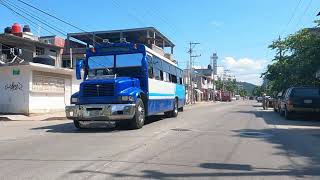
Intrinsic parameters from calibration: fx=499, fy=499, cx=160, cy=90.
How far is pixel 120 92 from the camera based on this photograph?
57.5ft

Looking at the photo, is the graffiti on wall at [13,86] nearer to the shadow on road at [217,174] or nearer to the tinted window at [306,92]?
the tinted window at [306,92]

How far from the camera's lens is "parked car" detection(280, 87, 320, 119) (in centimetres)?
2491

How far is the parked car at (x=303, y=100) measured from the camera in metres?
24.9

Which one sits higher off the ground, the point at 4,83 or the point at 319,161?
the point at 4,83

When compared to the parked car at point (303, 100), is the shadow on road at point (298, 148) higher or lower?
lower

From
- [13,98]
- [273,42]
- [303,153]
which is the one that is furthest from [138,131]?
[273,42]

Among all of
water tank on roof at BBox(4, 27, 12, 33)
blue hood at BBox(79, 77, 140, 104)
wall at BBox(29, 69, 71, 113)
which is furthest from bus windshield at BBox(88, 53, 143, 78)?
water tank on roof at BBox(4, 27, 12, 33)

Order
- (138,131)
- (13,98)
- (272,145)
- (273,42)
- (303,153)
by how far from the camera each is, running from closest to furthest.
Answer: (303,153) → (272,145) → (138,131) → (13,98) → (273,42)

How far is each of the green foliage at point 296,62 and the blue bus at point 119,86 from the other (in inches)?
503

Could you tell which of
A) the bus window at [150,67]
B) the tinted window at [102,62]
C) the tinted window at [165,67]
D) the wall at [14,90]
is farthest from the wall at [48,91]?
the bus window at [150,67]

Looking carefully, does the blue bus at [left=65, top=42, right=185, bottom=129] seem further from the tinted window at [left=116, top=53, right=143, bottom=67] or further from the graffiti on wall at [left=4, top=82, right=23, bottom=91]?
the graffiti on wall at [left=4, top=82, right=23, bottom=91]

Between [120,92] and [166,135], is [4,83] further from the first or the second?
[166,135]

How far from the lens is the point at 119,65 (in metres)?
19.4

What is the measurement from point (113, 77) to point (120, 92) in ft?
3.47
